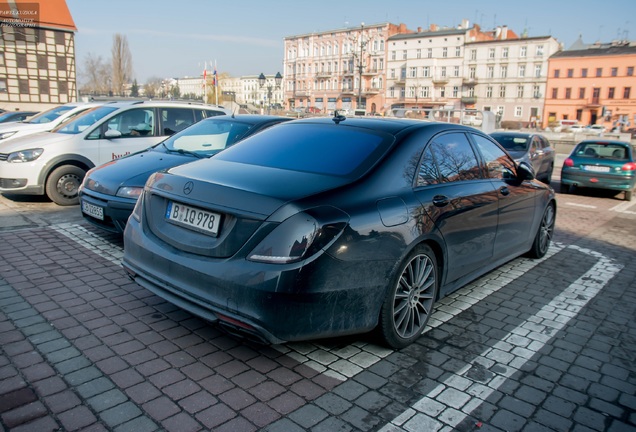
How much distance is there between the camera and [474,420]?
2756 millimetres

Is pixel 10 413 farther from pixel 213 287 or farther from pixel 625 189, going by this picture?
pixel 625 189

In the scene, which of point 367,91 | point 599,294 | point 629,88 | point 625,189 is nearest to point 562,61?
point 629,88

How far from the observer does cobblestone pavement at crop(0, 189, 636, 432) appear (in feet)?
8.86

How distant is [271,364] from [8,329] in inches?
77.4

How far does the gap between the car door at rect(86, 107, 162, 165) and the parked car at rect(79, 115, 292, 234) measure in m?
1.78

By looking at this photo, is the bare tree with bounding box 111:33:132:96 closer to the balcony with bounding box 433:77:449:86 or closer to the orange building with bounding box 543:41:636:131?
the balcony with bounding box 433:77:449:86

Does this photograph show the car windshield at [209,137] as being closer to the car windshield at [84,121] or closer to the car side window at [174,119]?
the car side window at [174,119]

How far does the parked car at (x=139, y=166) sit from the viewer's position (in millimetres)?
5512

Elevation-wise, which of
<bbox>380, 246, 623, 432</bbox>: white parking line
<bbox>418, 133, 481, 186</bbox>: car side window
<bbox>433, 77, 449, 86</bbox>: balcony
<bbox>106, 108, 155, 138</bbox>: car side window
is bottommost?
<bbox>380, 246, 623, 432</bbox>: white parking line

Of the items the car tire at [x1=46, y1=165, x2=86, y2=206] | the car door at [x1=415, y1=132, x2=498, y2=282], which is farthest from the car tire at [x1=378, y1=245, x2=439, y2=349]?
the car tire at [x1=46, y1=165, x2=86, y2=206]

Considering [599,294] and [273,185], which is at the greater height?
[273,185]

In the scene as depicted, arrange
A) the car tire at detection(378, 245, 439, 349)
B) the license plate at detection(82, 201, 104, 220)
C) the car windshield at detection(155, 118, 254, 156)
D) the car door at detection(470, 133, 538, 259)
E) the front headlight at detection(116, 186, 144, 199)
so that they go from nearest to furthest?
the car tire at detection(378, 245, 439, 349)
the car door at detection(470, 133, 538, 259)
the front headlight at detection(116, 186, 144, 199)
the license plate at detection(82, 201, 104, 220)
the car windshield at detection(155, 118, 254, 156)

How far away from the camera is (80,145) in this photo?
8.14 meters

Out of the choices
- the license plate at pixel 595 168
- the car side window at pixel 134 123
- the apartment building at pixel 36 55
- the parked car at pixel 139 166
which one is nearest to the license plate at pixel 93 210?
the parked car at pixel 139 166
